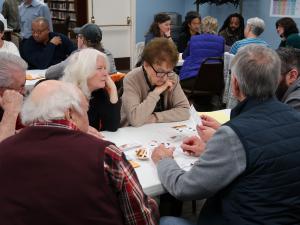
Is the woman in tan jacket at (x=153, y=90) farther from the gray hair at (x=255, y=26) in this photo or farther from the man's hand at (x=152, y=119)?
the gray hair at (x=255, y=26)

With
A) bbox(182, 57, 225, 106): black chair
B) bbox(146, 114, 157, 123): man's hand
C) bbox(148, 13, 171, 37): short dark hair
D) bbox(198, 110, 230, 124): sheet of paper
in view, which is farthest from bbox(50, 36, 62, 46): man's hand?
bbox(198, 110, 230, 124): sheet of paper

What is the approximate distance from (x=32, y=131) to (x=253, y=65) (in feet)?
2.85

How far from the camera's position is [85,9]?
7520 millimetres

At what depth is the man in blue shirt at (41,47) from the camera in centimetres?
441


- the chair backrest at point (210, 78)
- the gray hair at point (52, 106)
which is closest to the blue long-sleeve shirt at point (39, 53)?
the chair backrest at point (210, 78)

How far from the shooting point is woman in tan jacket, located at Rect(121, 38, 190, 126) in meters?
2.48

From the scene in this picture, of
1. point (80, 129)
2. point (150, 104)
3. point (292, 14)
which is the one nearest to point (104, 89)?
point (150, 104)

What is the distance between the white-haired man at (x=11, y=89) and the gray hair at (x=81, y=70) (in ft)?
0.81

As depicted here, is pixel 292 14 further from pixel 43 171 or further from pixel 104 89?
pixel 43 171

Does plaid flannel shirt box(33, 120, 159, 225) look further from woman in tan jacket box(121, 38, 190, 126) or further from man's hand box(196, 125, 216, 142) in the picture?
woman in tan jacket box(121, 38, 190, 126)

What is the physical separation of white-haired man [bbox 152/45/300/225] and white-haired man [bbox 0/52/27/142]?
1047mm

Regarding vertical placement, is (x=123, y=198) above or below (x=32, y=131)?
below

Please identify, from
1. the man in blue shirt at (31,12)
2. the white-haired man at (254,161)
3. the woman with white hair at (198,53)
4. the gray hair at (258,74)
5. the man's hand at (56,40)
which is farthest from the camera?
the man in blue shirt at (31,12)

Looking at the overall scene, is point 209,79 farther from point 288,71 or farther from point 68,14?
point 68,14
